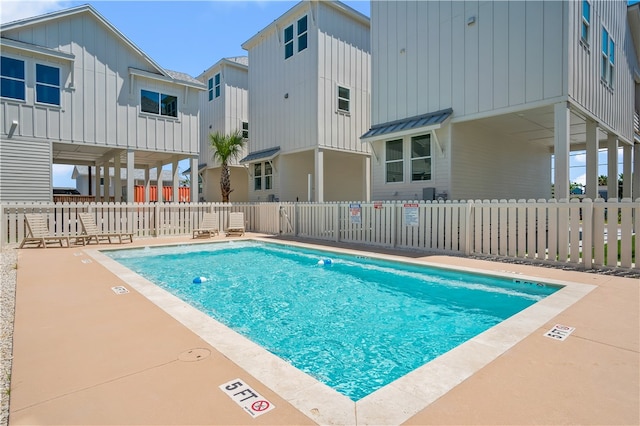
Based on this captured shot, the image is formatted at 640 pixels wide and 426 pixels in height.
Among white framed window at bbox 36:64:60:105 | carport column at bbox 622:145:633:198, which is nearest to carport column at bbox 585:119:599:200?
carport column at bbox 622:145:633:198

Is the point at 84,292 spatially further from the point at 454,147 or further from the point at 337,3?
the point at 337,3

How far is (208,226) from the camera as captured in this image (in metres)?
14.5

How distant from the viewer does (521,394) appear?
2406mm

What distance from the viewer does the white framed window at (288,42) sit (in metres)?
17.1

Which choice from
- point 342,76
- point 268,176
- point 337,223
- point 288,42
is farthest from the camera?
point 268,176

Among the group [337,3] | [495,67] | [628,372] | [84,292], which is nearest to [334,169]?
[337,3]

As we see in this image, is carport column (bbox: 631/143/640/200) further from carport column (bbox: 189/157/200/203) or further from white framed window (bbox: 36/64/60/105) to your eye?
white framed window (bbox: 36/64/60/105)

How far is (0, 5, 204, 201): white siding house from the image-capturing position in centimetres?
1259

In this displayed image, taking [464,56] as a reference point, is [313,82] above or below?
above

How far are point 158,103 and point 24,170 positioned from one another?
5.86m

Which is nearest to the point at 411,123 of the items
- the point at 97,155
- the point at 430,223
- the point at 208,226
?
the point at 430,223

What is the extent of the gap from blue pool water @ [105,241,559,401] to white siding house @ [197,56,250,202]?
14816mm

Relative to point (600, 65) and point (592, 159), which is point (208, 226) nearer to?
point (592, 159)

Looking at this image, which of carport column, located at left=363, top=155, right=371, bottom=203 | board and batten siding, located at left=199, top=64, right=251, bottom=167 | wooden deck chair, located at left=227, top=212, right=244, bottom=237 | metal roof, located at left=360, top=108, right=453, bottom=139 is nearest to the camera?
metal roof, located at left=360, top=108, right=453, bottom=139
